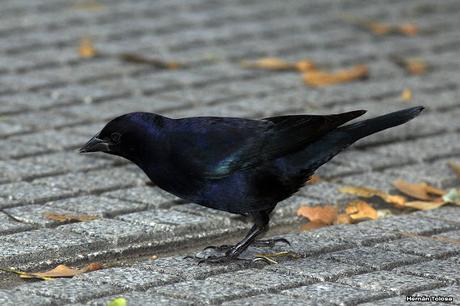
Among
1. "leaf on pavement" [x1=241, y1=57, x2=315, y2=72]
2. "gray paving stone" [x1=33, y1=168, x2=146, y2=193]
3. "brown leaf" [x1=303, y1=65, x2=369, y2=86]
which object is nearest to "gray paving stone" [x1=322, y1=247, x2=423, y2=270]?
"gray paving stone" [x1=33, y1=168, x2=146, y2=193]

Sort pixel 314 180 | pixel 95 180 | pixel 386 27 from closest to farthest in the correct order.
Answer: pixel 95 180
pixel 314 180
pixel 386 27

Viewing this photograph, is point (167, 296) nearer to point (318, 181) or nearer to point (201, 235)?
point (201, 235)

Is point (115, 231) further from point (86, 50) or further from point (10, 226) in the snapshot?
point (86, 50)

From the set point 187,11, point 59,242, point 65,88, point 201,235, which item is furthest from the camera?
point 187,11

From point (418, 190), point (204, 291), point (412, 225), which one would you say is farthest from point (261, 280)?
point (418, 190)

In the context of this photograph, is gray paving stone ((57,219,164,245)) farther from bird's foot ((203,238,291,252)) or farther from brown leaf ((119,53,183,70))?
brown leaf ((119,53,183,70))

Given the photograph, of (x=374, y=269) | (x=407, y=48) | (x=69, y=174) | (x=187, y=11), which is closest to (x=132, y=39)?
(x=187, y=11)
